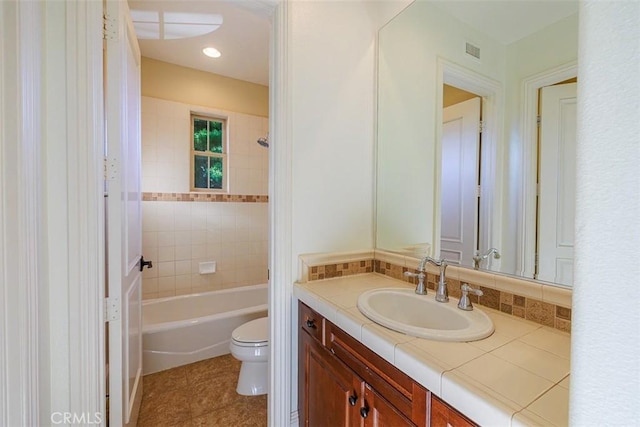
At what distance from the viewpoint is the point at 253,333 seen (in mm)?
1846

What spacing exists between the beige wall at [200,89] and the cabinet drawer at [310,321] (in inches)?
95.4

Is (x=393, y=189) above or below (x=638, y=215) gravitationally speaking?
above

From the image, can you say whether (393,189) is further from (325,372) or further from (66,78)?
(66,78)

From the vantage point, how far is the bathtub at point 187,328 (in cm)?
202

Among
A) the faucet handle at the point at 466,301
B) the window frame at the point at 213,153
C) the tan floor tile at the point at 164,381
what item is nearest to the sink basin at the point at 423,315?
the faucet handle at the point at 466,301

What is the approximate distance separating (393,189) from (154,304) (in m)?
2.31

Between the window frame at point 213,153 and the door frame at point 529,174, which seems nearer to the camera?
the door frame at point 529,174

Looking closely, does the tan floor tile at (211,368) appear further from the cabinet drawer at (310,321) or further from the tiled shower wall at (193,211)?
the cabinet drawer at (310,321)

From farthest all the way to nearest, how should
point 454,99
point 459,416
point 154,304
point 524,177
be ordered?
point 154,304, point 454,99, point 524,177, point 459,416

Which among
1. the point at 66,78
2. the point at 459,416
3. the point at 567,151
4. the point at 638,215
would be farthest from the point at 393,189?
the point at 66,78

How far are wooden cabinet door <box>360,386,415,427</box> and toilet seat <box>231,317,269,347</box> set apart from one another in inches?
40.3

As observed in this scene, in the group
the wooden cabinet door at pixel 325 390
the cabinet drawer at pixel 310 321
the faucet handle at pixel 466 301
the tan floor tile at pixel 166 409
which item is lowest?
the tan floor tile at pixel 166 409

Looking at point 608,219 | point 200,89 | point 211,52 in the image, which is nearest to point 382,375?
point 608,219

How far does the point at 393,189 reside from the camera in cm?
161
